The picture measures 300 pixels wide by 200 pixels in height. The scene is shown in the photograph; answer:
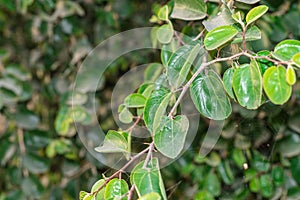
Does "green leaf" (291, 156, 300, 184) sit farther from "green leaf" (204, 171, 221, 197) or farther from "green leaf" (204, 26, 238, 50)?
"green leaf" (204, 26, 238, 50)

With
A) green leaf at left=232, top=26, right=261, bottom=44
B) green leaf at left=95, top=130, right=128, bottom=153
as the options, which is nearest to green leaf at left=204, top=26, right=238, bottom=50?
green leaf at left=232, top=26, right=261, bottom=44

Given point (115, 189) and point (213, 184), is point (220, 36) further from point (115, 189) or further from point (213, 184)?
point (213, 184)

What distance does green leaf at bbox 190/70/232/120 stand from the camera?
0.45m

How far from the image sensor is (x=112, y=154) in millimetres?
585

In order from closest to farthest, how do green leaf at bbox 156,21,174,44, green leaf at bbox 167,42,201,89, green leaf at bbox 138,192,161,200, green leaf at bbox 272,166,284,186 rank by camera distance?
green leaf at bbox 138,192,161,200 < green leaf at bbox 167,42,201,89 < green leaf at bbox 156,21,174,44 < green leaf at bbox 272,166,284,186

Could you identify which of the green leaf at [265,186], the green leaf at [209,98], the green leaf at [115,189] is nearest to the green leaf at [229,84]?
the green leaf at [209,98]

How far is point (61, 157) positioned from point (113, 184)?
23.4 inches

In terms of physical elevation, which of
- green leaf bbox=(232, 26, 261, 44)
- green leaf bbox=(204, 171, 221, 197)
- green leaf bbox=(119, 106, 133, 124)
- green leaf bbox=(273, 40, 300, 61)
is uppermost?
green leaf bbox=(232, 26, 261, 44)

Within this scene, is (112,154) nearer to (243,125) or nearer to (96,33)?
(243,125)

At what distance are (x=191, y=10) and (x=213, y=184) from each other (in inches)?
11.7

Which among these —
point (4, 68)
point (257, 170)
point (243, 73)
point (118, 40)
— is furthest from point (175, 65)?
point (4, 68)

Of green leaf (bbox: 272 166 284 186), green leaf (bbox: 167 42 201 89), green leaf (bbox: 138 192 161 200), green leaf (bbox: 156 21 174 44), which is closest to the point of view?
green leaf (bbox: 138 192 161 200)

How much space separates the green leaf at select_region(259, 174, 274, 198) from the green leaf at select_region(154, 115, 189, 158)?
289mm

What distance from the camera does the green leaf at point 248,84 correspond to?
41 cm
